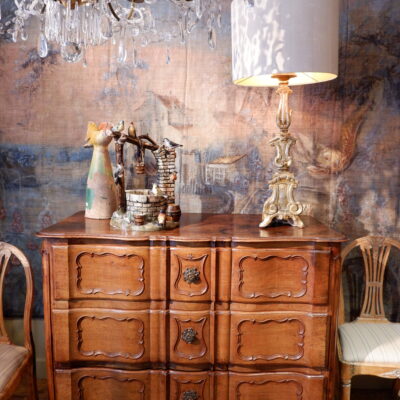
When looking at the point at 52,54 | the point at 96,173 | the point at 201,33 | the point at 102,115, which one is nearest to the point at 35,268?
the point at 96,173

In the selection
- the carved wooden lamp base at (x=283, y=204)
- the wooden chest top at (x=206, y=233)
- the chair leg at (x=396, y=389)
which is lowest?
the chair leg at (x=396, y=389)

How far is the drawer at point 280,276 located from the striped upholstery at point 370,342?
40 cm

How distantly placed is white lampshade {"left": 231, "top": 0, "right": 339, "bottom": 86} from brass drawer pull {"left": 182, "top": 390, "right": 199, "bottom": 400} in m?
1.73

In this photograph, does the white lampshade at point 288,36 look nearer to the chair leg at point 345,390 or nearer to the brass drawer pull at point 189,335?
the brass drawer pull at point 189,335

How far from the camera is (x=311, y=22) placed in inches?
84.8

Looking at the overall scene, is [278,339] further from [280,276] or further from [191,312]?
[191,312]

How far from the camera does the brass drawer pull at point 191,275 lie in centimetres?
228

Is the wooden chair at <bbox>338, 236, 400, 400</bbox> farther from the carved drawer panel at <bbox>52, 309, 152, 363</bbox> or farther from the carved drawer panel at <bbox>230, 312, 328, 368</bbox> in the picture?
the carved drawer panel at <bbox>52, 309, 152, 363</bbox>

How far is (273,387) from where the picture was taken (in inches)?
94.2

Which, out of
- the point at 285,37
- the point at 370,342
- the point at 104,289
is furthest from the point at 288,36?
the point at 370,342

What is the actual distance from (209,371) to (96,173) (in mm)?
1295

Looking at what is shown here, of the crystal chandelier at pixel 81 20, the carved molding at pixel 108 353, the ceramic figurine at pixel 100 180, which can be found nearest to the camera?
the crystal chandelier at pixel 81 20

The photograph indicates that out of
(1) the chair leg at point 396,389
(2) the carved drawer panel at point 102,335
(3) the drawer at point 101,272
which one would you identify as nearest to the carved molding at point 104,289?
(3) the drawer at point 101,272

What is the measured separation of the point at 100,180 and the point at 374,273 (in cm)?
182
